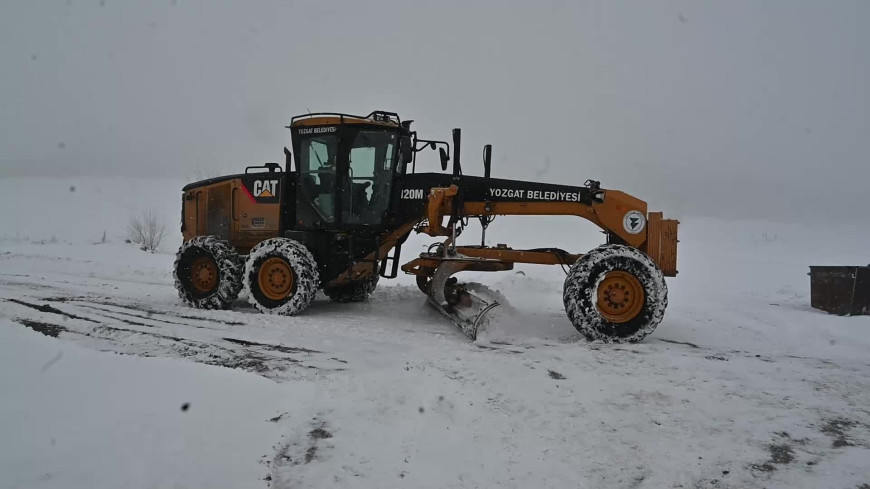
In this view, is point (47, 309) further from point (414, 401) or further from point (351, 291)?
point (414, 401)

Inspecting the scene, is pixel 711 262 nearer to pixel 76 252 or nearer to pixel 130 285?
pixel 130 285

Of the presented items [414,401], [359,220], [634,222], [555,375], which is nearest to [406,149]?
[359,220]

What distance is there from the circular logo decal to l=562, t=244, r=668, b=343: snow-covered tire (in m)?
0.62

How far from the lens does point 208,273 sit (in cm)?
859

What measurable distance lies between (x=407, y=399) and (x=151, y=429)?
1.72 metres

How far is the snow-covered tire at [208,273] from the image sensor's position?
833cm

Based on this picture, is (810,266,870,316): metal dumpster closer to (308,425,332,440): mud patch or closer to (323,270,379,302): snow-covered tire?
(323,270,379,302): snow-covered tire

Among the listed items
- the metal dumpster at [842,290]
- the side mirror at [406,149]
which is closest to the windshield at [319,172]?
the side mirror at [406,149]

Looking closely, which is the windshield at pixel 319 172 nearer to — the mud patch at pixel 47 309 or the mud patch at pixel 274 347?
the mud patch at pixel 274 347

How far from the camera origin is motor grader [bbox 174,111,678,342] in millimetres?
7477

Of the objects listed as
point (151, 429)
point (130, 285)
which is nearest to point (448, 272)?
point (151, 429)

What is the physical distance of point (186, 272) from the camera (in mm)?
8586

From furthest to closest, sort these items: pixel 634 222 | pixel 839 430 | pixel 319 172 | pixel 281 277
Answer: pixel 319 172
pixel 281 277
pixel 634 222
pixel 839 430

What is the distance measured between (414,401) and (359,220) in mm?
4612
